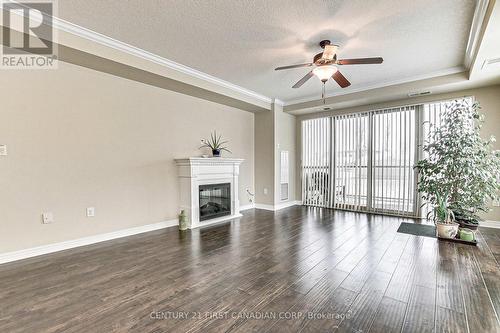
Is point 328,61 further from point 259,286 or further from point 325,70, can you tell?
point 259,286

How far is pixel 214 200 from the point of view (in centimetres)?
500

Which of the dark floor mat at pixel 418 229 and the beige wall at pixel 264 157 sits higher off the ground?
the beige wall at pixel 264 157

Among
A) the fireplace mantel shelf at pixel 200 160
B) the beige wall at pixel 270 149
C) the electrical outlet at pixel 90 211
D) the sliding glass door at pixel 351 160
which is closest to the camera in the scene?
the electrical outlet at pixel 90 211

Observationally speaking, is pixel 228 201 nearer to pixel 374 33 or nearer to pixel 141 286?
pixel 141 286

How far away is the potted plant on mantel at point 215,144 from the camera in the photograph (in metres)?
5.06

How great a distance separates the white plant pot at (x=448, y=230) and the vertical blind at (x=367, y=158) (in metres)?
1.49

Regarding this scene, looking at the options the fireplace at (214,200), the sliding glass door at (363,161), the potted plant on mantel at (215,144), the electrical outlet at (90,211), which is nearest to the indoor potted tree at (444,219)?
the sliding glass door at (363,161)

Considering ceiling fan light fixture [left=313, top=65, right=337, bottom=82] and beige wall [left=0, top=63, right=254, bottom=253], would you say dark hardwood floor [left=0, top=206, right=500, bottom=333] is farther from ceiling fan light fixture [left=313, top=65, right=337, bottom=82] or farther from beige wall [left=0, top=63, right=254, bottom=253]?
ceiling fan light fixture [left=313, top=65, right=337, bottom=82]

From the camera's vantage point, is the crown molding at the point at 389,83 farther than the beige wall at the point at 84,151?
Yes

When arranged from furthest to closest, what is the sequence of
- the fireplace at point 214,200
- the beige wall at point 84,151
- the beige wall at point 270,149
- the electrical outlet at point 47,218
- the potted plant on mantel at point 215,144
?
the beige wall at point 270,149 → the potted plant on mantel at point 215,144 → the fireplace at point 214,200 → the electrical outlet at point 47,218 → the beige wall at point 84,151

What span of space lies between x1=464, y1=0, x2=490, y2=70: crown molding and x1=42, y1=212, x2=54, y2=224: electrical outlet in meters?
5.58

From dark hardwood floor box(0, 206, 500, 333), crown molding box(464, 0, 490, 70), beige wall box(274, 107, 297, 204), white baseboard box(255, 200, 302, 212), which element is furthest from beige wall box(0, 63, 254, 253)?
crown molding box(464, 0, 490, 70)

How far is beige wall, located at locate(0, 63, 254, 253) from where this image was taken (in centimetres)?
292

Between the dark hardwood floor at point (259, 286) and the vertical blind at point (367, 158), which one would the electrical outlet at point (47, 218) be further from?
the vertical blind at point (367, 158)
